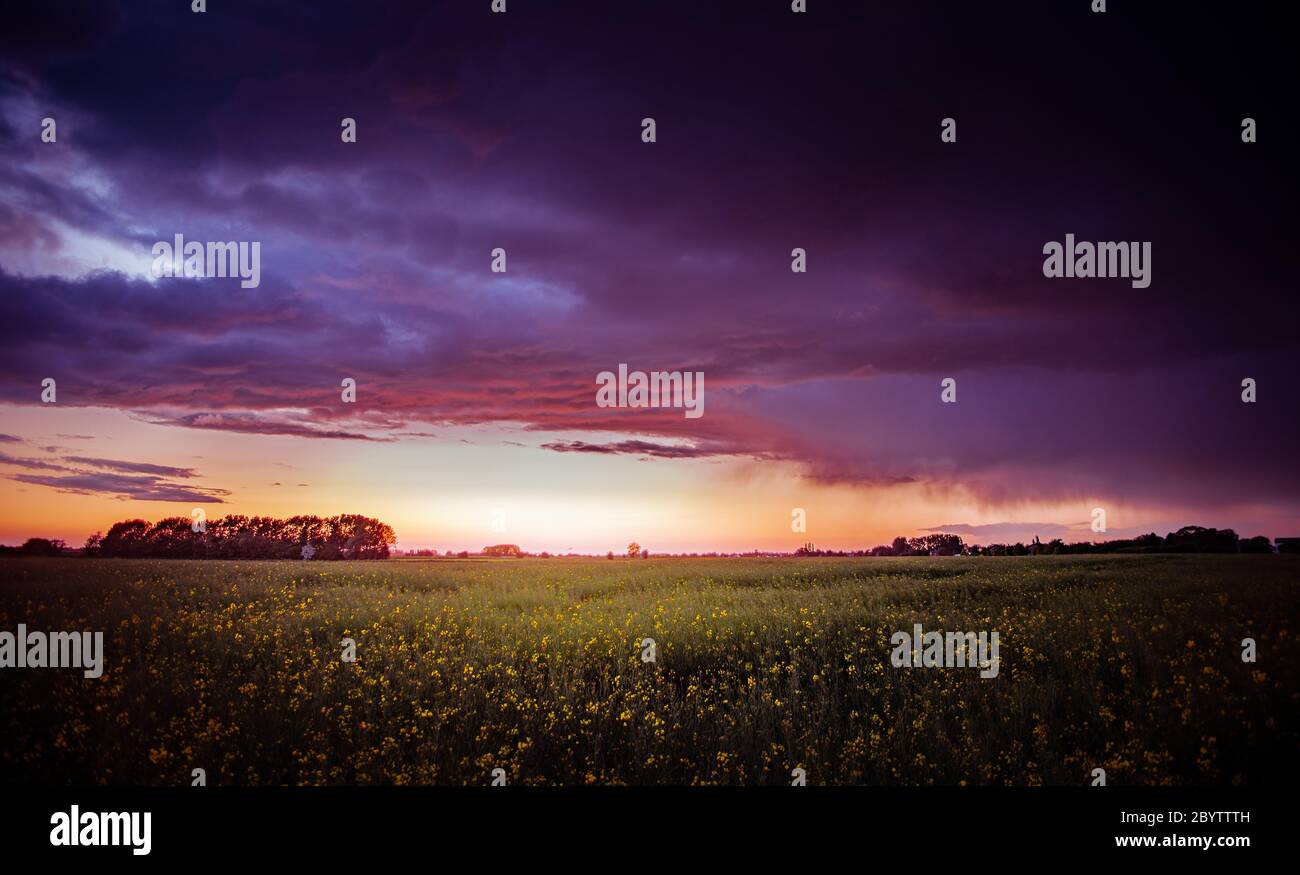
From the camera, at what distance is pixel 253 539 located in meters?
37.6

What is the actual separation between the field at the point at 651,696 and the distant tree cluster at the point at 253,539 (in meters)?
28.0

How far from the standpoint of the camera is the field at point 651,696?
532 centimetres

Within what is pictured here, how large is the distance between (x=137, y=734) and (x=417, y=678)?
2778 millimetres

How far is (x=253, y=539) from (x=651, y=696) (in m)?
41.5

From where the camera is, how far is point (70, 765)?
5383 millimetres
